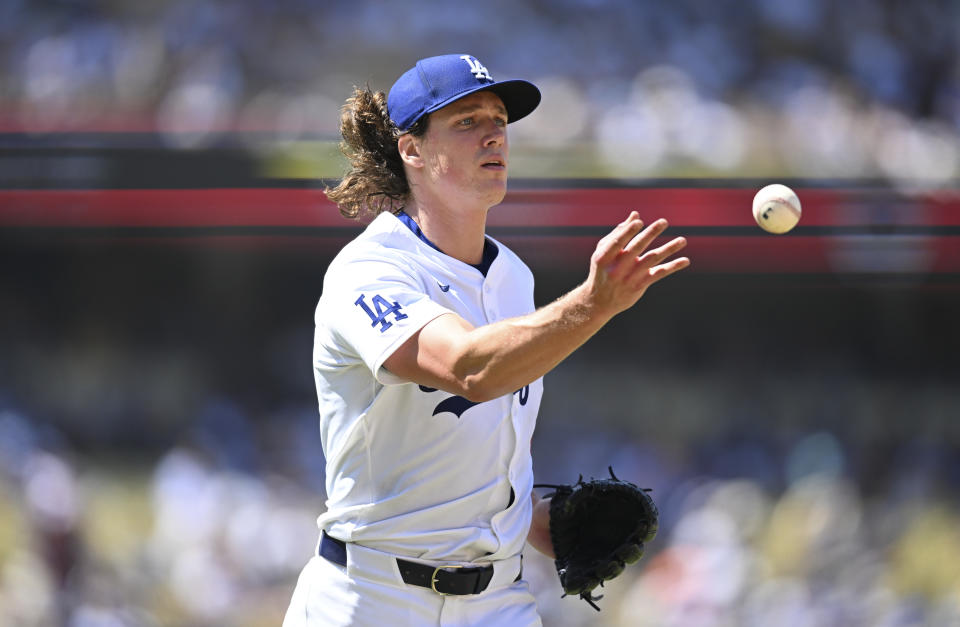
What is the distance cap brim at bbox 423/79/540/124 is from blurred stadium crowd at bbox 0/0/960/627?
156cm

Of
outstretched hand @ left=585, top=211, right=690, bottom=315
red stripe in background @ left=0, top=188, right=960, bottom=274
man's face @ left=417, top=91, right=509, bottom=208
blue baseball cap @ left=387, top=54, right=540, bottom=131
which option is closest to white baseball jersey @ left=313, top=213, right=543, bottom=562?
man's face @ left=417, top=91, right=509, bottom=208

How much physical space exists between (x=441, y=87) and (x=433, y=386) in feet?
2.53

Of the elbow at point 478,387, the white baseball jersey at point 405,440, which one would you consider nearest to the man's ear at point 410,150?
the white baseball jersey at point 405,440

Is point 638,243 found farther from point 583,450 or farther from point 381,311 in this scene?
point 583,450

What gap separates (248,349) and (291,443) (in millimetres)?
388

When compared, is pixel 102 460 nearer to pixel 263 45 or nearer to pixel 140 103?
pixel 140 103

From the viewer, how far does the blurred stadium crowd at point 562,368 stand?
168 inches

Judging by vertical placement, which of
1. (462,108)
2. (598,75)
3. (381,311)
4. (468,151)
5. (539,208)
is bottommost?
(381,311)

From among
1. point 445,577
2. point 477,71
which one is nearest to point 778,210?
point 477,71

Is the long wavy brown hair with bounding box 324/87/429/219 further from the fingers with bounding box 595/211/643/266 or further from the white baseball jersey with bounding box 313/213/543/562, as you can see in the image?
the fingers with bounding box 595/211/643/266

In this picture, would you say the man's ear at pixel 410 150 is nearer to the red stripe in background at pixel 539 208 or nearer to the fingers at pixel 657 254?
the fingers at pixel 657 254

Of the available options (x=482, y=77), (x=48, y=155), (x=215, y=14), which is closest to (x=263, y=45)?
(x=215, y=14)

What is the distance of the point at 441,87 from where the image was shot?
8.43ft

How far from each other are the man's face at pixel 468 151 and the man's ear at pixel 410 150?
0.02 metres
